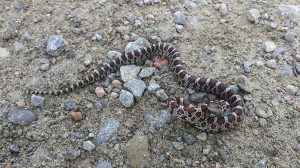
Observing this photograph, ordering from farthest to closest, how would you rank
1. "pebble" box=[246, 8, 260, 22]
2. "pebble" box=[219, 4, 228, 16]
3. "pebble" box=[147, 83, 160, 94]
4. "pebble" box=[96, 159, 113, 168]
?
1. "pebble" box=[219, 4, 228, 16]
2. "pebble" box=[246, 8, 260, 22]
3. "pebble" box=[147, 83, 160, 94]
4. "pebble" box=[96, 159, 113, 168]

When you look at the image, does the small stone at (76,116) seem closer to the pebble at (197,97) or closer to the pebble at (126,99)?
the pebble at (126,99)

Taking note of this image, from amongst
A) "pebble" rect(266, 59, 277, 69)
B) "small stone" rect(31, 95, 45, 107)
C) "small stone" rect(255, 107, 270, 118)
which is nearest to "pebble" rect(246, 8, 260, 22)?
Result: "pebble" rect(266, 59, 277, 69)

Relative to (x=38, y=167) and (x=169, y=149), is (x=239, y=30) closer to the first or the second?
(x=169, y=149)

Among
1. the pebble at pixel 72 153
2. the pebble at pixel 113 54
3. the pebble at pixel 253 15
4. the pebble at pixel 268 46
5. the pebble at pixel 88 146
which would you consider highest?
the pebble at pixel 253 15

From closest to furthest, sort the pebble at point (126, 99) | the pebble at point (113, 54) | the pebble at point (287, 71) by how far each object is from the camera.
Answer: the pebble at point (126, 99) < the pebble at point (287, 71) < the pebble at point (113, 54)

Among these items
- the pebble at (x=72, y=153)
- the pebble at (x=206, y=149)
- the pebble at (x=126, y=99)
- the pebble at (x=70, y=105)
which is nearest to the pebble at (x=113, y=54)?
the pebble at (x=126, y=99)

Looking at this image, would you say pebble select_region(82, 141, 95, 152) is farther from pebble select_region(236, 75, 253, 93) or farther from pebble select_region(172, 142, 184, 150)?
pebble select_region(236, 75, 253, 93)

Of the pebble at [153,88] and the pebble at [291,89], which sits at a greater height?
the pebble at [291,89]
